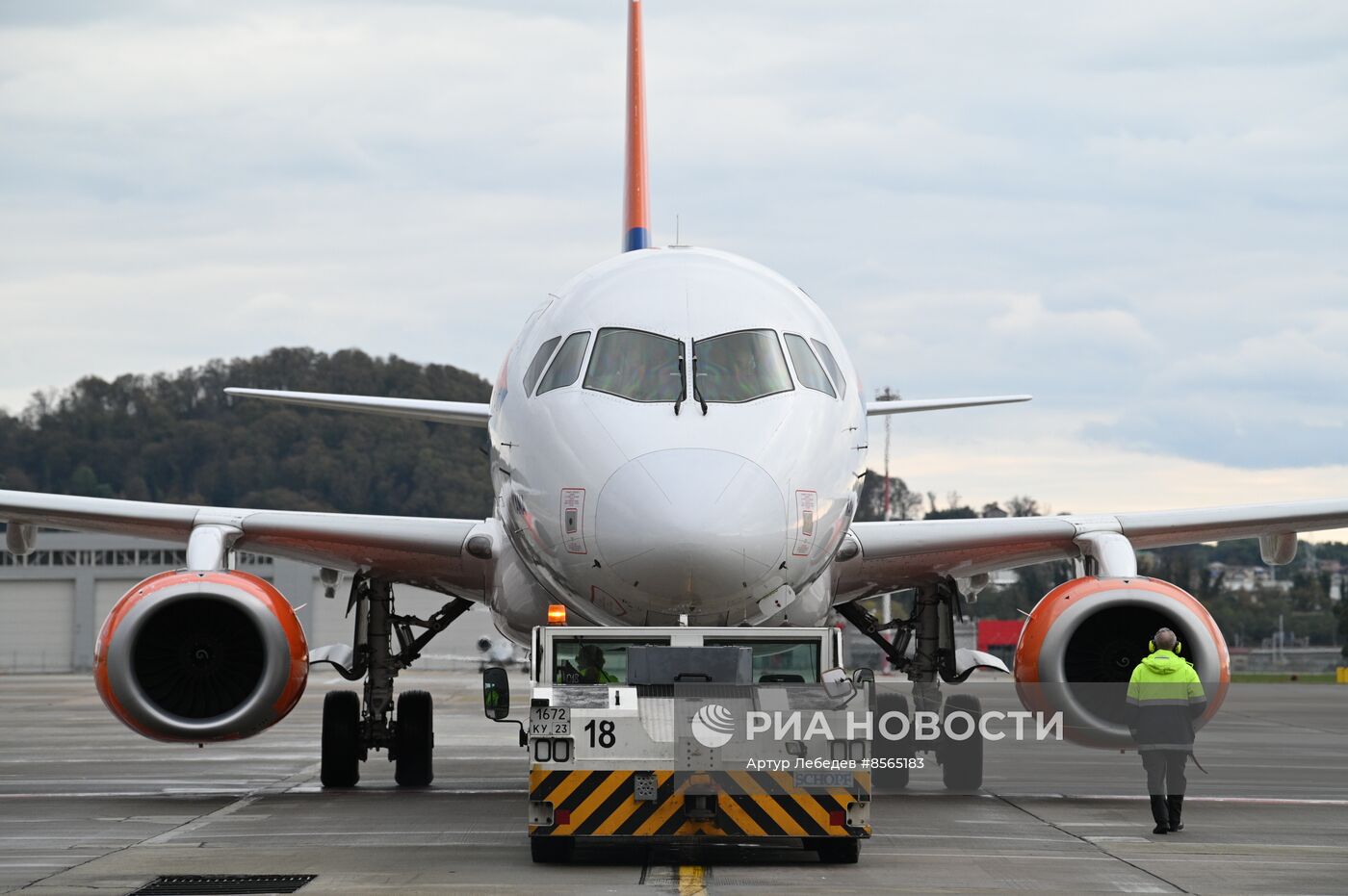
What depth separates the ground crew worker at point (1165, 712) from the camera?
12.7 metres

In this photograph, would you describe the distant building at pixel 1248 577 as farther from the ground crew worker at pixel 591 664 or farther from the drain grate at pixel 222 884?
the drain grate at pixel 222 884

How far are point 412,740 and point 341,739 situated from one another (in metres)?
0.75

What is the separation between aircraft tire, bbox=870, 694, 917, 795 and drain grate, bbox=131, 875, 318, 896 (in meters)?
7.59

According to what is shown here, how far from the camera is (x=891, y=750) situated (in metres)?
18.2

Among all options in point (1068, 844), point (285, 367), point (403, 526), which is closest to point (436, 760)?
point (403, 526)

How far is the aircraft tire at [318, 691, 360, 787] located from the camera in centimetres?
1617

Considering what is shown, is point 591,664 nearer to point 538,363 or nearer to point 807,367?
point 538,363

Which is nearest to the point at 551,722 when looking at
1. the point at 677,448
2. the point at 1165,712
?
the point at 677,448

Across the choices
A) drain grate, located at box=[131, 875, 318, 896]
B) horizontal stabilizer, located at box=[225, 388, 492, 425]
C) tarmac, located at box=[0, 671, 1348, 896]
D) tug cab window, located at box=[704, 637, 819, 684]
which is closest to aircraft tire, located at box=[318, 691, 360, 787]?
tarmac, located at box=[0, 671, 1348, 896]

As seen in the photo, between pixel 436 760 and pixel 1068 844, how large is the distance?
415 inches

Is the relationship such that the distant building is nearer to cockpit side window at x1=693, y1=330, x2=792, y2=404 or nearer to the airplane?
the airplane

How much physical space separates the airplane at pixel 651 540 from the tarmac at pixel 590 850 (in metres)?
1.00

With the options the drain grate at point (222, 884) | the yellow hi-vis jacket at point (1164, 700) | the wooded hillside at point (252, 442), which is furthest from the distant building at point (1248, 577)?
the drain grate at point (222, 884)

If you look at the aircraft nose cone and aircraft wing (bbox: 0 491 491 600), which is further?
aircraft wing (bbox: 0 491 491 600)
